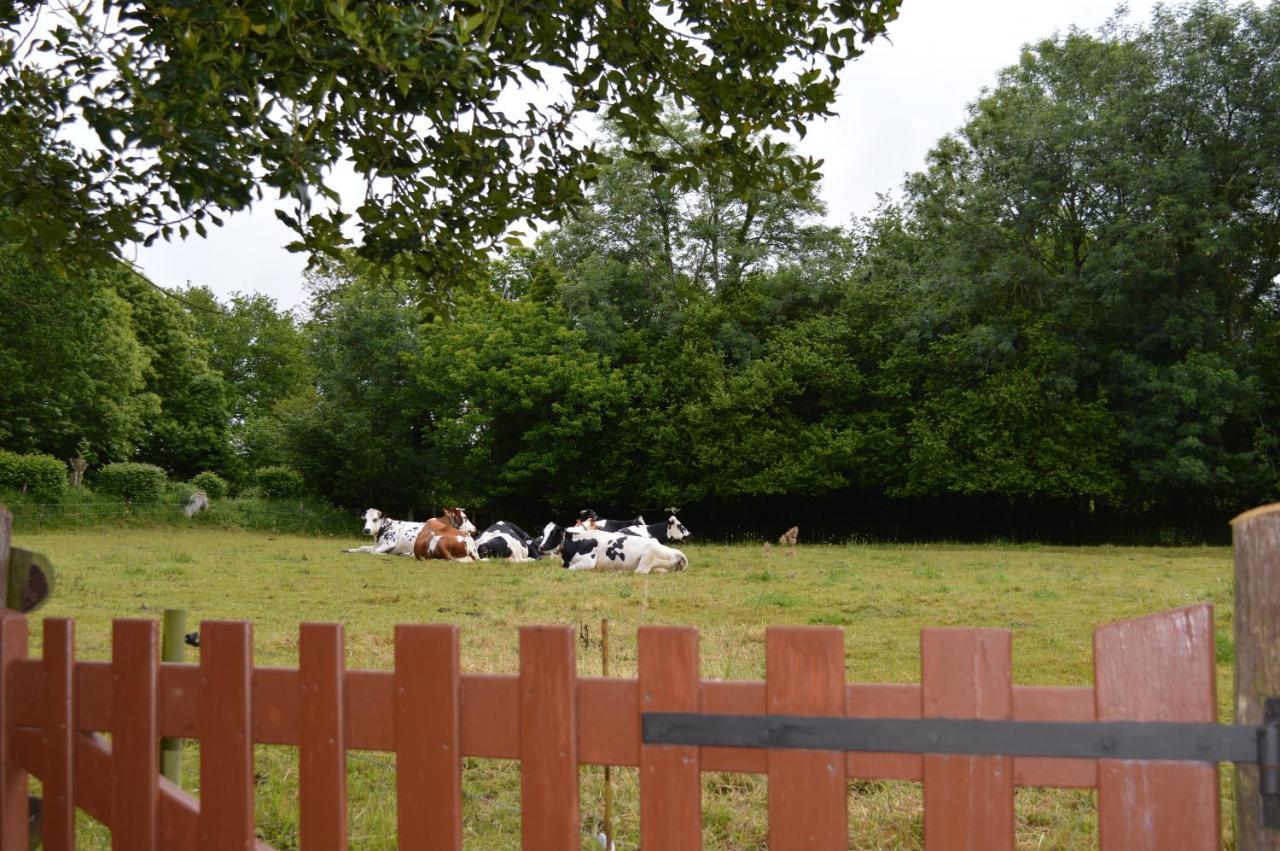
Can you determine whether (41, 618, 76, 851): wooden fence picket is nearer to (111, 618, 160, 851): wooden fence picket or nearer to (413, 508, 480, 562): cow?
(111, 618, 160, 851): wooden fence picket

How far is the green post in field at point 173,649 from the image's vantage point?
11.4 ft

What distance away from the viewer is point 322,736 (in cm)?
234

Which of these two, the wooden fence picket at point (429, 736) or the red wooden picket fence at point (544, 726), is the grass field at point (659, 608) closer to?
the red wooden picket fence at point (544, 726)

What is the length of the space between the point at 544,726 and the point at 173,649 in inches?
77.0

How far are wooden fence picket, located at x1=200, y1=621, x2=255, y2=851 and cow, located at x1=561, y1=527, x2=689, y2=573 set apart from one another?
1453 cm

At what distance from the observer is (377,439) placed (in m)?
34.1

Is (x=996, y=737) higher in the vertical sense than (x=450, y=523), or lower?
higher

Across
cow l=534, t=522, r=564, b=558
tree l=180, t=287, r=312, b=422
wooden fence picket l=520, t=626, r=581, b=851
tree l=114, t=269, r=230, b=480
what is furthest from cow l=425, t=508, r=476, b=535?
tree l=180, t=287, r=312, b=422

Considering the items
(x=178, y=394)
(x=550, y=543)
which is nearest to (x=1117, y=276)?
(x=550, y=543)

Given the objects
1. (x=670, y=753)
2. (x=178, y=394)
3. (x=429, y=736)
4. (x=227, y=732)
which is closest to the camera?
(x=670, y=753)

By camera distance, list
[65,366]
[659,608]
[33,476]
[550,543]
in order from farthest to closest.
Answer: [65,366] → [33,476] → [550,543] → [659,608]

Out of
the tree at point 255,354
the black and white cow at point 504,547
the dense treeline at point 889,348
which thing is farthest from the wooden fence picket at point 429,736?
the tree at point 255,354

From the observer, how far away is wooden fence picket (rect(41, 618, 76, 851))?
8.39 ft

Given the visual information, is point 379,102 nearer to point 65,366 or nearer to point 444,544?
point 444,544
